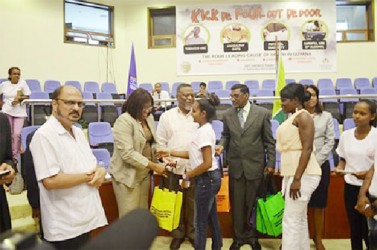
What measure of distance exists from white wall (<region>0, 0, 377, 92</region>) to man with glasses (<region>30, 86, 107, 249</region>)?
308 inches

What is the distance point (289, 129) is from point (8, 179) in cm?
176

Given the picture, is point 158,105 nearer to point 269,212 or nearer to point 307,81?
point 307,81

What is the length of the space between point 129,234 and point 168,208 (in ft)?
9.15

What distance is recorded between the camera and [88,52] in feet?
34.3

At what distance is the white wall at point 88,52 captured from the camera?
30.5 feet

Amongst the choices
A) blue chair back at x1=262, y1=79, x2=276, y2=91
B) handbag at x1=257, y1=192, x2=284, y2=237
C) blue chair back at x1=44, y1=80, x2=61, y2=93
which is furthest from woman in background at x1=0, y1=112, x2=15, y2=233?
blue chair back at x1=262, y1=79, x2=276, y2=91

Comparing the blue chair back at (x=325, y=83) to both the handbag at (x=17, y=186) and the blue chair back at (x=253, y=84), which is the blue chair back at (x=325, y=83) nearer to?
the blue chair back at (x=253, y=84)

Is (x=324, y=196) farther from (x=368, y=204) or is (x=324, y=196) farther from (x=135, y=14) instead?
(x=135, y=14)

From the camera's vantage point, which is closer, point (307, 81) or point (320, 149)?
point (320, 149)

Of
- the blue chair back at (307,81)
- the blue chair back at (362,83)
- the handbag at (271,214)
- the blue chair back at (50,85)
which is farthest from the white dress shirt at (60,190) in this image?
the blue chair back at (362,83)

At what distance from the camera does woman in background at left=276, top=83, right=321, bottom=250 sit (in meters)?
2.69

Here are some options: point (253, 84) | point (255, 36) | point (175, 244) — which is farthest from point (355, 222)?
point (255, 36)

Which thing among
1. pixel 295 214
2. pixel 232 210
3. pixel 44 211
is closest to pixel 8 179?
pixel 44 211

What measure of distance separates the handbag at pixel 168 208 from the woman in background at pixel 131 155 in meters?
0.25
